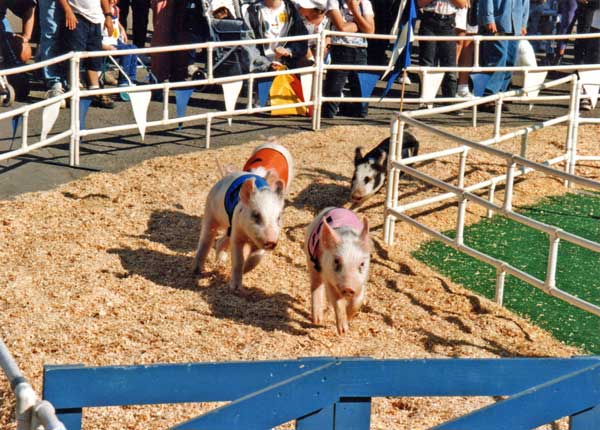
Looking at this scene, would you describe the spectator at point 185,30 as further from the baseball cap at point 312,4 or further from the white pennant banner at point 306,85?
the white pennant banner at point 306,85

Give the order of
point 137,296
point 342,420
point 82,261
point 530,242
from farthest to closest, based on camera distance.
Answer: point 530,242, point 82,261, point 137,296, point 342,420

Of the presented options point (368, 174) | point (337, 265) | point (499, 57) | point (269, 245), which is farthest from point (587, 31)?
point (337, 265)

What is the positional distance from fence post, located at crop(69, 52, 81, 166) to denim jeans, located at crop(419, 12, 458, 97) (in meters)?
4.40

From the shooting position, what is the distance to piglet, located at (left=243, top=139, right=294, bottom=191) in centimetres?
943

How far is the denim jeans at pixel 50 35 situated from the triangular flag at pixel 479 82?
4.44 meters

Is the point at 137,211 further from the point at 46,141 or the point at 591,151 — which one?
the point at 591,151

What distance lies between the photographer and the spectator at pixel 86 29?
12.2 meters

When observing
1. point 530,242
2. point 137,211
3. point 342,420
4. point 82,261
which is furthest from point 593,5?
point 342,420

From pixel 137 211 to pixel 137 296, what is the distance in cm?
204

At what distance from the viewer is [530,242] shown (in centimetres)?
1002

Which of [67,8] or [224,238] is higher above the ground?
[67,8]

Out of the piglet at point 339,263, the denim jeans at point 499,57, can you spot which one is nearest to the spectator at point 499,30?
the denim jeans at point 499,57

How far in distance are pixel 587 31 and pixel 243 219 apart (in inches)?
364

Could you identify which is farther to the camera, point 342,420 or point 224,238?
point 224,238
